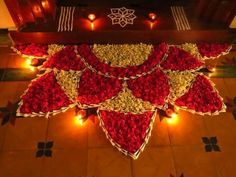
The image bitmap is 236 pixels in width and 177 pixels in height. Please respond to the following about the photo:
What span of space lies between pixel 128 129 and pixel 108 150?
0.22 m

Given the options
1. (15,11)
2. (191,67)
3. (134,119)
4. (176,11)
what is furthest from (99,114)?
(176,11)

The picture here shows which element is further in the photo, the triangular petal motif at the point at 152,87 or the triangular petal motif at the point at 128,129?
the triangular petal motif at the point at 152,87

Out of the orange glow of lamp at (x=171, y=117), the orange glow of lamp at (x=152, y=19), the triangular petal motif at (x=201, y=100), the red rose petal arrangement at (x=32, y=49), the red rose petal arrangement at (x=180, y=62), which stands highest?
the orange glow of lamp at (x=152, y=19)

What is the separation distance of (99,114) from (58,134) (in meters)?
0.35

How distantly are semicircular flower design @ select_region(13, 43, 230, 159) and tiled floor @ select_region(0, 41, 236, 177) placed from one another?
0.25ft

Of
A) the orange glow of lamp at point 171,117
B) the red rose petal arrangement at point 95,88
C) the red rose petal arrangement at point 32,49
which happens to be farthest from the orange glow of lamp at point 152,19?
the red rose petal arrangement at point 32,49

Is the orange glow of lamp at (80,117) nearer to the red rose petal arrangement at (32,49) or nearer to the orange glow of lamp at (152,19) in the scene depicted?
the red rose petal arrangement at (32,49)

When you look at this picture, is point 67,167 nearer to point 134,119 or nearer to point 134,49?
point 134,119

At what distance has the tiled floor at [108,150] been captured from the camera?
1.96 metres

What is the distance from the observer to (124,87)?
237 cm

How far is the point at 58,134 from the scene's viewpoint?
2.12 metres

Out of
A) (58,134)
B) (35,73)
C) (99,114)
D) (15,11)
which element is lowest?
(58,134)

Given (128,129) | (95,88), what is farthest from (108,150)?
(95,88)

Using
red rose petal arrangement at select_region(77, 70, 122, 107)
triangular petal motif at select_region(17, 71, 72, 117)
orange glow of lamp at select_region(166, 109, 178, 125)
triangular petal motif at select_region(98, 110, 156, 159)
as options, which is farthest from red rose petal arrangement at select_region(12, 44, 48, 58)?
orange glow of lamp at select_region(166, 109, 178, 125)
